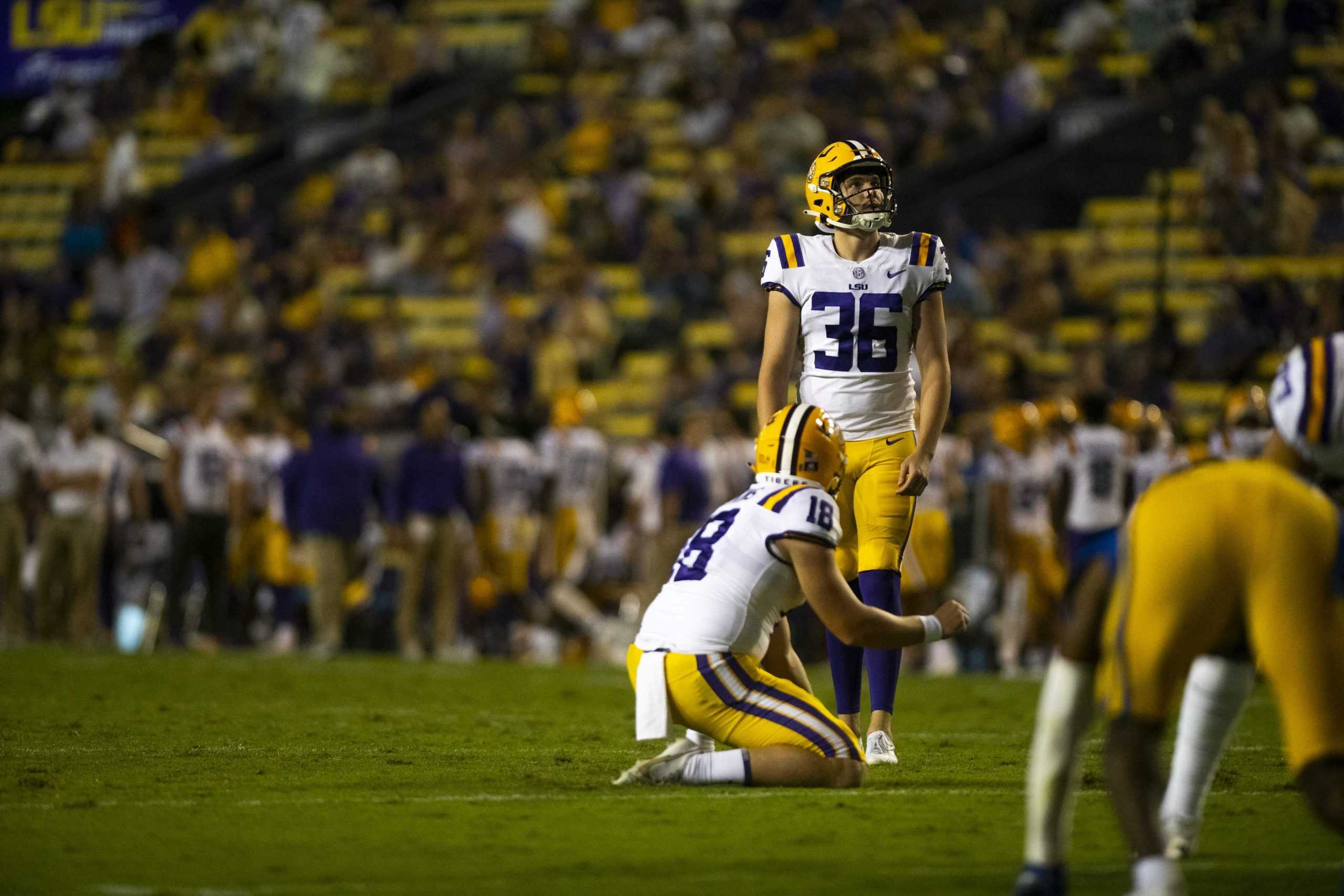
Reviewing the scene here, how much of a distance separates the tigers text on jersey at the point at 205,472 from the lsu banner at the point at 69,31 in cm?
928

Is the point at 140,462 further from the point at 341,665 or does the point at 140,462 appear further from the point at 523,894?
the point at 523,894

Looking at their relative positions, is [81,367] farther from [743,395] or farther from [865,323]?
[865,323]

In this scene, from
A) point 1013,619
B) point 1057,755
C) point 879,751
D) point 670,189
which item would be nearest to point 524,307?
point 670,189

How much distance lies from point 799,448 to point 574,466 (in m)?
10.9

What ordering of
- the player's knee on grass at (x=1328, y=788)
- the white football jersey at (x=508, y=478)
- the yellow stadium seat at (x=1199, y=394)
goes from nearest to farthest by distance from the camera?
the player's knee on grass at (x=1328, y=788)
the white football jersey at (x=508, y=478)
the yellow stadium seat at (x=1199, y=394)

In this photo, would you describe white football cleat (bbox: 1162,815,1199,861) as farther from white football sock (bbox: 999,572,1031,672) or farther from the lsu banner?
the lsu banner

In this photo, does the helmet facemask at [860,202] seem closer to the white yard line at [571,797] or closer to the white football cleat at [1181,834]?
the white yard line at [571,797]

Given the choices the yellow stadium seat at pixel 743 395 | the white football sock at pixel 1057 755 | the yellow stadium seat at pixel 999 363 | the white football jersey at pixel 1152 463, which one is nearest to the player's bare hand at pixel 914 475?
the white football sock at pixel 1057 755

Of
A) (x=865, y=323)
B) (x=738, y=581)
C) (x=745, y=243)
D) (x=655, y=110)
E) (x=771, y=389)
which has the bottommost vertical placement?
(x=738, y=581)

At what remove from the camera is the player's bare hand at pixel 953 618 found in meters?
6.48

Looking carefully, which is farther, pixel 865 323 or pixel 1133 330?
pixel 1133 330

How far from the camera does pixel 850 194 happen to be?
26.5ft

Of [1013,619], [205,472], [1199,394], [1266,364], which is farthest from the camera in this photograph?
[1199,394]

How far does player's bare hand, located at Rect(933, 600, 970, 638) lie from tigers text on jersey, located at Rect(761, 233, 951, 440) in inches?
61.5
